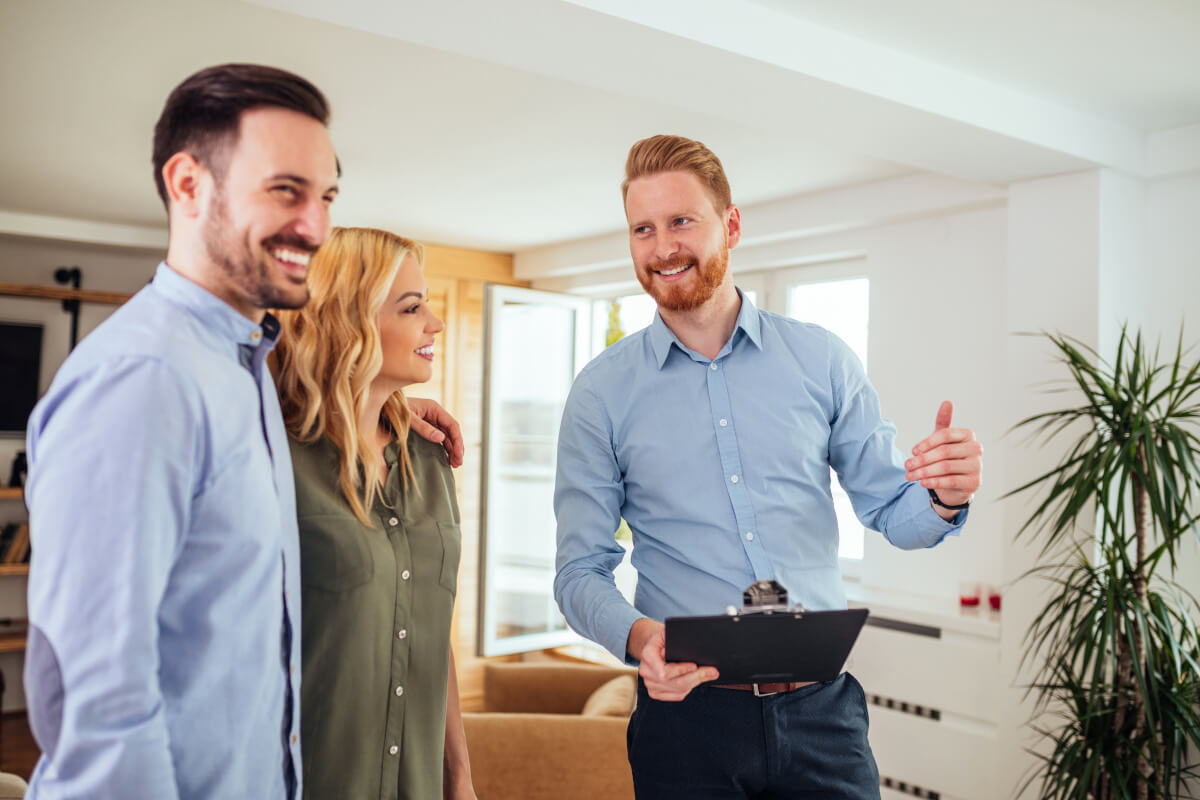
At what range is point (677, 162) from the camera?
1.72m

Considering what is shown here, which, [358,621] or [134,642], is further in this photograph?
[358,621]

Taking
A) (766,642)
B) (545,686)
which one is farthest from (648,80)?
(545,686)

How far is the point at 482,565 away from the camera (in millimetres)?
5426

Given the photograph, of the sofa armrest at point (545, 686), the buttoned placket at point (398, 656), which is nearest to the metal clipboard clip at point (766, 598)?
the buttoned placket at point (398, 656)

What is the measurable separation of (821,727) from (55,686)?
1169mm

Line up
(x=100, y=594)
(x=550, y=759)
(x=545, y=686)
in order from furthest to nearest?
(x=545, y=686) → (x=550, y=759) → (x=100, y=594)

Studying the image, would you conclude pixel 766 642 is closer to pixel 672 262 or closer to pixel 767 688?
pixel 767 688

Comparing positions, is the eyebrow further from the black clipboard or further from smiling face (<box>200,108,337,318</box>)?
the black clipboard

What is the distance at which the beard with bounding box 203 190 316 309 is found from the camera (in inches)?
38.7

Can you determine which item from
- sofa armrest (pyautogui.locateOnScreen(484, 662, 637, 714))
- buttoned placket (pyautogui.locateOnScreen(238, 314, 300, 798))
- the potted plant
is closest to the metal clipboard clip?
buttoned placket (pyautogui.locateOnScreen(238, 314, 300, 798))

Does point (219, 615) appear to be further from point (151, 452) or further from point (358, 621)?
point (358, 621)

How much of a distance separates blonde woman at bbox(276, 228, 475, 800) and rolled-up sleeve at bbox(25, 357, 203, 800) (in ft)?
1.28

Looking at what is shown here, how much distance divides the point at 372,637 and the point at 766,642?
530mm

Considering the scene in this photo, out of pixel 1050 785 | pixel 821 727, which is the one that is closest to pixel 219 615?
pixel 821 727
